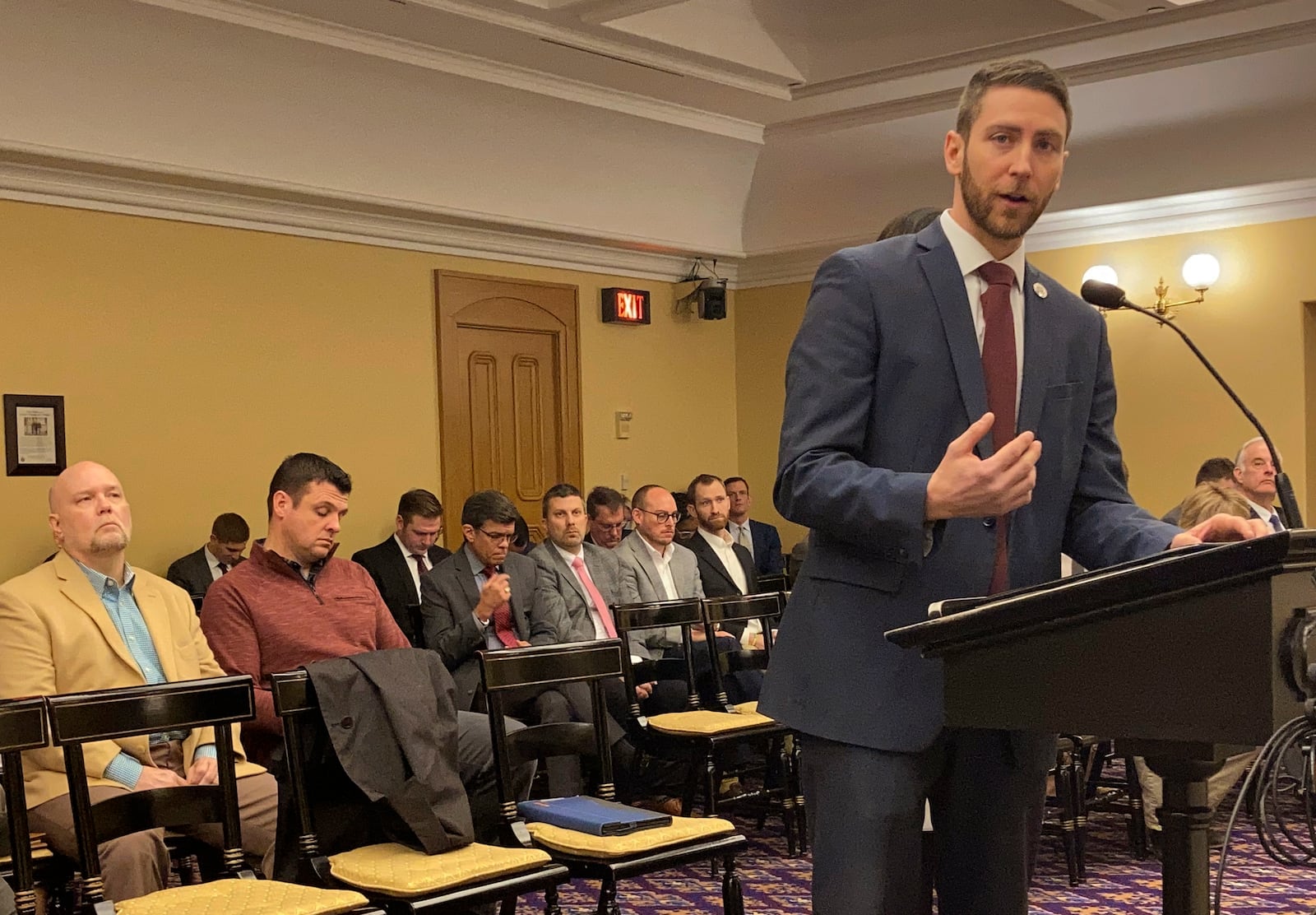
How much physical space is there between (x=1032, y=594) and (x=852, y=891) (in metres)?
0.53

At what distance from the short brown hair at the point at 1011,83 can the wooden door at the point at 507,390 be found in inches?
260

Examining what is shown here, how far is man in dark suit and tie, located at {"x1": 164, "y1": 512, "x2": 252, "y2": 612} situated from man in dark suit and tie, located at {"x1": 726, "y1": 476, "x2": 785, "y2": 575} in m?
3.13

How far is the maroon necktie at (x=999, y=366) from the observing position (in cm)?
169

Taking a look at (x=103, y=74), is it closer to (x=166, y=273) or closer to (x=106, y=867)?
(x=166, y=273)

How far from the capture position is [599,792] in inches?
144

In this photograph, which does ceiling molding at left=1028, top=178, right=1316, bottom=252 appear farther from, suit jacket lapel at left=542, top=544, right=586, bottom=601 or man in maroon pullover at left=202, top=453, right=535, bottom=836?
man in maroon pullover at left=202, top=453, right=535, bottom=836

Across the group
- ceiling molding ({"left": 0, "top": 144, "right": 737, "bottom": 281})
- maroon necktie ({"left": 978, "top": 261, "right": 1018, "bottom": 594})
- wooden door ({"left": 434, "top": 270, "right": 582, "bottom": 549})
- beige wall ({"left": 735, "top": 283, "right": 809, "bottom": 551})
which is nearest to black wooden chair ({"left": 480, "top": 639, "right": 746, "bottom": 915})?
maroon necktie ({"left": 978, "top": 261, "right": 1018, "bottom": 594})

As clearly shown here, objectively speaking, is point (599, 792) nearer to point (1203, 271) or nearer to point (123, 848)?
point (123, 848)

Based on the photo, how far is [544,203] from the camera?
26.5 ft

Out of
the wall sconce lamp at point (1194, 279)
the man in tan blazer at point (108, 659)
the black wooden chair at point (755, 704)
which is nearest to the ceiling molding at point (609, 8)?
the black wooden chair at point (755, 704)

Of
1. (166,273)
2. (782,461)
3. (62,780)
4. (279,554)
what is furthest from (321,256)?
(782,461)

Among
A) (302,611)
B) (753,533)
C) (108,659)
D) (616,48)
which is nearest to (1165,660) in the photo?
(108,659)

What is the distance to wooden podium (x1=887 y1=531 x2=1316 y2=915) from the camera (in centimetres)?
117

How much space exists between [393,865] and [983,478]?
A: 2.03 m
